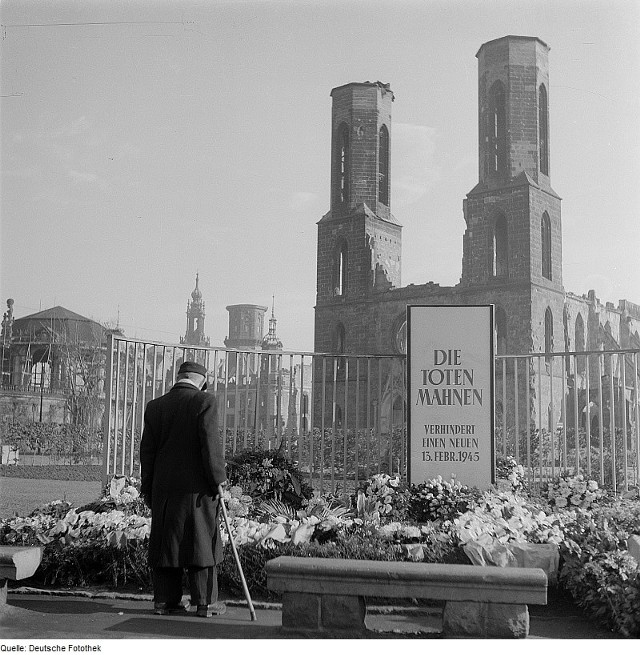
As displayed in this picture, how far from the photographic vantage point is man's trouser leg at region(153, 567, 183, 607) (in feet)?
18.8

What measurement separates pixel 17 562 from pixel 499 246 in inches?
1796

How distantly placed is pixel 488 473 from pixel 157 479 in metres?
3.44

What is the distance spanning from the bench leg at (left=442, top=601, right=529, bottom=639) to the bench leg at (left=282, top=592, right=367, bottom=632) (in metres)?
0.54

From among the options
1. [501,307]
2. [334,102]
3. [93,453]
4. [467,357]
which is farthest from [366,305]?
[467,357]

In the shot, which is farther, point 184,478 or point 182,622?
point 184,478

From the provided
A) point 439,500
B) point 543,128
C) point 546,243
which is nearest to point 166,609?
point 439,500

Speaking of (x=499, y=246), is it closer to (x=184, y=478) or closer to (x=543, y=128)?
(x=543, y=128)

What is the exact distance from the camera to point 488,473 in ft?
26.3

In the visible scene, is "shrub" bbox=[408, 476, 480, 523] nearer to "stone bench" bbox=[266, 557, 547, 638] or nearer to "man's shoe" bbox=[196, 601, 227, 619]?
"stone bench" bbox=[266, 557, 547, 638]

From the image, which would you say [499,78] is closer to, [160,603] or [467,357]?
[467,357]

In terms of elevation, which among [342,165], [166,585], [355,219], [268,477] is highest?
[342,165]

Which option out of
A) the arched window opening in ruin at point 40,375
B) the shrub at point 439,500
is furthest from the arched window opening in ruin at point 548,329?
the shrub at point 439,500

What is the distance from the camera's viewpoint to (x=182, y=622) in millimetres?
5523

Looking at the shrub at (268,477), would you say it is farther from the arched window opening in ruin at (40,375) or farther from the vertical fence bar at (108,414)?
the arched window opening in ruin at (40,375)
